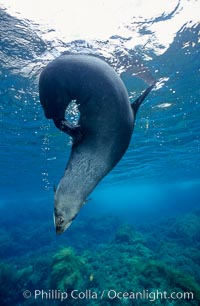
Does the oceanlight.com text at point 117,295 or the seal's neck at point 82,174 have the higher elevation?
the seal's neck at point 82,174

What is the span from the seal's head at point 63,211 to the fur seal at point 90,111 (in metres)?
0.19

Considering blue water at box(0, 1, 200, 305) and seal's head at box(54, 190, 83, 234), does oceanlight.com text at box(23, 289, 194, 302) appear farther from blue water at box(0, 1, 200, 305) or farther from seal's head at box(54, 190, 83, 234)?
seal's head at box(54, 190, 83, 234)

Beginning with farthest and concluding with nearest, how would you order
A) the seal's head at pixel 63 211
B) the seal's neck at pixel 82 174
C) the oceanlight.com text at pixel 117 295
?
the oceanlight.com text at pixel 117 295
the seal's neck at pixel 82 174
the seal's head at pixel 63 211

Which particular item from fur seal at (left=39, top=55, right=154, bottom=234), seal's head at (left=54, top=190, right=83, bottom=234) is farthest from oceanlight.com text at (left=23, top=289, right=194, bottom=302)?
seal's head at (left=54, top=190, right=83, bottom=234)

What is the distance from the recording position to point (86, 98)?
2176 millimetres

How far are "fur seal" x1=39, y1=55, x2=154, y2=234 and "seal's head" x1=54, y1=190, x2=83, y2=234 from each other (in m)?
0.19

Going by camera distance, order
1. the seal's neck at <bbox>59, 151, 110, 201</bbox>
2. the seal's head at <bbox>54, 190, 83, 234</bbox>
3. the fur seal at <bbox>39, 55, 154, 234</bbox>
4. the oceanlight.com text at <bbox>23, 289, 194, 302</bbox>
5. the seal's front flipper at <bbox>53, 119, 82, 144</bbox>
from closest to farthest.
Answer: the seal's head at <bbox>54, 190, 83, 234</bbox> → the seal's neck at <bbox>59, 151, 110, 201</bbox> → the fur seal at <bbox>39, 55, 154, 234</bbox> → the seal's front flipper at <bbox>53, 119, 82, 144</bbox> → the oceanlight.com text at <bbox>23, 289, 194, 302</bbox>

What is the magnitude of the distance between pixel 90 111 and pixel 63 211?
911 mm

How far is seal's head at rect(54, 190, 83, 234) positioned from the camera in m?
1.72

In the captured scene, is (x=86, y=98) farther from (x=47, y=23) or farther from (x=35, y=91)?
(x=35, y=91)

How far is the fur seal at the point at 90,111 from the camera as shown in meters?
2.04

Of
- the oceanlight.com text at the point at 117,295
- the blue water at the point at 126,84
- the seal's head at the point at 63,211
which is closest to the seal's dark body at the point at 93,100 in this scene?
the seal's head at the point at 63,211

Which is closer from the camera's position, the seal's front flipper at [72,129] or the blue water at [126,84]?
the seal's front flipper at [72,129]

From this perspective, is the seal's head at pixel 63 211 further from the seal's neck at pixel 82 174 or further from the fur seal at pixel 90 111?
the fur seal at pixel 90 111
